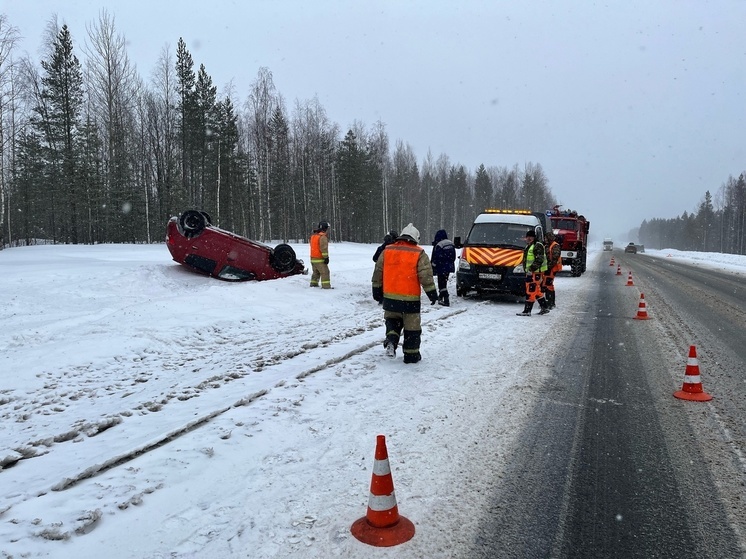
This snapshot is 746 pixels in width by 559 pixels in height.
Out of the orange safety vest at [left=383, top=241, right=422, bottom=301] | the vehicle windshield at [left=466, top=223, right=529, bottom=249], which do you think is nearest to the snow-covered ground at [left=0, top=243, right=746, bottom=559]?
the orange safety vest at [left=383, top=241, right=422, bottom=301]

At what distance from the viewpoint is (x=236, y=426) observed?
431 cm

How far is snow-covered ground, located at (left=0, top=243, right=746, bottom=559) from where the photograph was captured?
2.81 m

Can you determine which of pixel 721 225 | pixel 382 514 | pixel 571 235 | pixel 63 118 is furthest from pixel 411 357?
pixel 721 225

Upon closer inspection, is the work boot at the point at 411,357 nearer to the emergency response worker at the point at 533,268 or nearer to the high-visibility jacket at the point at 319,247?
the emergency response worker at the point at 533,268

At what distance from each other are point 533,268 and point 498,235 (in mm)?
2446

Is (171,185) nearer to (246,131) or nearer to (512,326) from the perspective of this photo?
(246,131)

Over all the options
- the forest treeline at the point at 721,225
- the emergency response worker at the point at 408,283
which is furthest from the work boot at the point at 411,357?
the forest treeline at the point at 721,225

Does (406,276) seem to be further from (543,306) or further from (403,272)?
(543,306)

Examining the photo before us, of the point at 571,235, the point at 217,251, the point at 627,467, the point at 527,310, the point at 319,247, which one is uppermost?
the point at 571,235

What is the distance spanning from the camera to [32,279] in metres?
10.9

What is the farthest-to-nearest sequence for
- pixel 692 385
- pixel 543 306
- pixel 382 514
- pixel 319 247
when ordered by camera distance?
pixel 319 247, pixel 543 306, pixel 692 385, pixel 382 514

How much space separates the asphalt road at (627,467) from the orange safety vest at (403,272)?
83.8 inches

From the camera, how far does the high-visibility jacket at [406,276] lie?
6.49m

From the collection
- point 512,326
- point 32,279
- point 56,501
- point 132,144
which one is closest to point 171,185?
point 132,144
